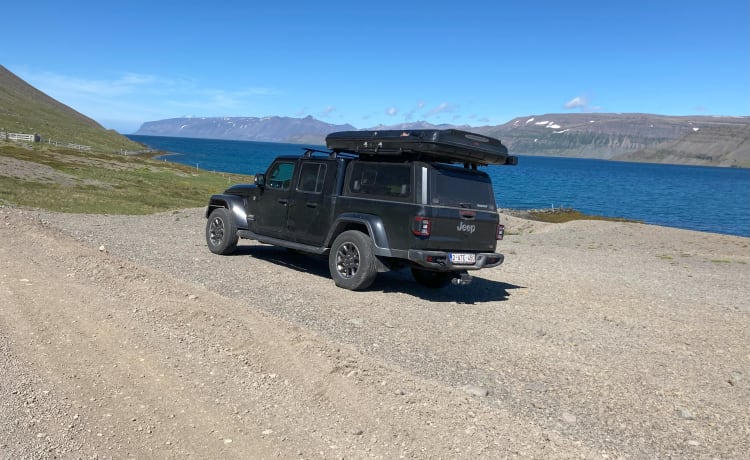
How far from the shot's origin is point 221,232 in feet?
41.7

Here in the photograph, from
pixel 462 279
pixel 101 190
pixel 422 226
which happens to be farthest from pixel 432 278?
pixel 101 190

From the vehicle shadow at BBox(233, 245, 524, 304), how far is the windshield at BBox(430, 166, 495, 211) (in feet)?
5.22

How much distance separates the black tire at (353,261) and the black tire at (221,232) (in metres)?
2.99

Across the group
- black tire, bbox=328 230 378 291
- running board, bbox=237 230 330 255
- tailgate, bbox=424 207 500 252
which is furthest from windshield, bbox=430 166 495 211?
running board, bbox=237 230 330 255

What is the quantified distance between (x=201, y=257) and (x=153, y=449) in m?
8.29

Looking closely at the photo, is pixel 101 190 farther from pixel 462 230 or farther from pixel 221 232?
pixel 462 230

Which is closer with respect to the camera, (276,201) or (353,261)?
(353,261)

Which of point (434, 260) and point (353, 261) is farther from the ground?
point (434, 260)

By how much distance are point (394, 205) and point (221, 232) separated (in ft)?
15.5

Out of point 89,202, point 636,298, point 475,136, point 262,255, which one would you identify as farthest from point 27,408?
point 89,202

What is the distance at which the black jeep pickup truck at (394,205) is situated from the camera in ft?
30.5

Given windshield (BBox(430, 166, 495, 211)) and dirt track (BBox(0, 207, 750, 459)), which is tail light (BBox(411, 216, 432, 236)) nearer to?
windshield (BBox(430, 166, 495, 211))

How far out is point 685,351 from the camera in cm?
772

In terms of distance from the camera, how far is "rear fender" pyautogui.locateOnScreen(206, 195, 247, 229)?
12484 millimetres
